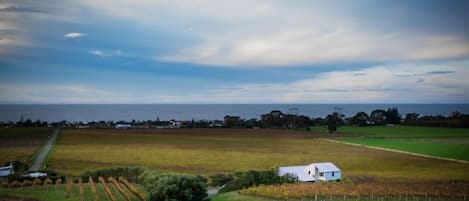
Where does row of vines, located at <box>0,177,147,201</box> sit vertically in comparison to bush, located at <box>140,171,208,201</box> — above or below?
below

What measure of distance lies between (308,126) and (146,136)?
20.4 meters

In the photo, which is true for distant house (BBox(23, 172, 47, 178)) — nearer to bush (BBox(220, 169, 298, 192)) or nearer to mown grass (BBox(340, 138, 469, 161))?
bush (BBox(220, 169, 298, 192))

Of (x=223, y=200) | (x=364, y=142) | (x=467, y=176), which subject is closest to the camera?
(x=223, y=200)

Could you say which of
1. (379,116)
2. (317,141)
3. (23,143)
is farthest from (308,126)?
(23,143)

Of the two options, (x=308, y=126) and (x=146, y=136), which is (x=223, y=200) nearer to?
(x=146, y=136)

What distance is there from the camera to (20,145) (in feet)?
133

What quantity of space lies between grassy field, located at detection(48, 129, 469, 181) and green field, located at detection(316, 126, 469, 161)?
2444 mm

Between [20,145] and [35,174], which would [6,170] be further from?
[20,145]

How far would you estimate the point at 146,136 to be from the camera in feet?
174

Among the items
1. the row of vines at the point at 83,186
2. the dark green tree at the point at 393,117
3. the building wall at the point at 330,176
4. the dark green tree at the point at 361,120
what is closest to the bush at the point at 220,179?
the row of vines at the point at 83,186

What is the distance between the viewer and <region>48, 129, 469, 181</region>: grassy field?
94.2ft

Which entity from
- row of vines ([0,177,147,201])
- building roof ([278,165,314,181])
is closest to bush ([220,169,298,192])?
building roof ([278,165,314,181])

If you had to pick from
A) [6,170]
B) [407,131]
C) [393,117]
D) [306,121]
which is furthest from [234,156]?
[393,117]

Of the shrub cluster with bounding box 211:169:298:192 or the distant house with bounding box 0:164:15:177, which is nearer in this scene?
the shrub cluster with bounding box 211:169:298:192
